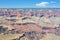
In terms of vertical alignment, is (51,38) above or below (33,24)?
below

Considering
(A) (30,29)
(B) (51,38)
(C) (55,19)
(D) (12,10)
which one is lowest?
(B) (51,38)

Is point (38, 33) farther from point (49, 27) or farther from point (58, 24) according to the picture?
point (58, 24)

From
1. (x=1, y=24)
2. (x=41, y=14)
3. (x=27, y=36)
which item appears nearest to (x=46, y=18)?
(x=41, y=14)

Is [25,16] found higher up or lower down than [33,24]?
higher up

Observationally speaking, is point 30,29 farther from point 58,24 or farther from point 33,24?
point 58,24

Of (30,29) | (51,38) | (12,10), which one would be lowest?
(51,38)

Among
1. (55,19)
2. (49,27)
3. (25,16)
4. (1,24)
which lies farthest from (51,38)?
(1,24)
